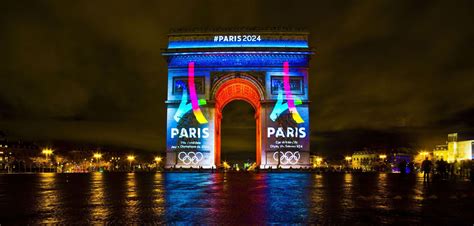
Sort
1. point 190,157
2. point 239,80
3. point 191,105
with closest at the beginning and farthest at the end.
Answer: point 190,157 < point 191,105 < point 239,80

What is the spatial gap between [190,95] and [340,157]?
12864 centimetres

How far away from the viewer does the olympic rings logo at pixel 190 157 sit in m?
55.9

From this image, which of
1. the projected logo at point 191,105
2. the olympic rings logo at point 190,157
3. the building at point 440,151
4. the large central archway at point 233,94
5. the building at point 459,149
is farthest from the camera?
the building at point 440,151

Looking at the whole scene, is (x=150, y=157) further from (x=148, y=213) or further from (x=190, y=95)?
(x=148, y=213)

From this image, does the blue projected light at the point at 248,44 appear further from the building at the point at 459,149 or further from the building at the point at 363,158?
the building at the point at 363,158

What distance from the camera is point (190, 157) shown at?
5597cm

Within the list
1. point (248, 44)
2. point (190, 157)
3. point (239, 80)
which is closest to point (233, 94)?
point (239, 80)

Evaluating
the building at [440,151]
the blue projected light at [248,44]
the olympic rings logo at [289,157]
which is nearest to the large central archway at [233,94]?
the olympic rings logo at [289,157]

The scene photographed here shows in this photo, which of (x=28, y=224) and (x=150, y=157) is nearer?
(x=28, y=224)

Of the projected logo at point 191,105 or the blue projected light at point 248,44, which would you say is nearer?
the projected logo at point 191,105

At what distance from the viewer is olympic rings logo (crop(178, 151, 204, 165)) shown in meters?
55.9

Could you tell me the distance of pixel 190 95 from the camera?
56.6 metres

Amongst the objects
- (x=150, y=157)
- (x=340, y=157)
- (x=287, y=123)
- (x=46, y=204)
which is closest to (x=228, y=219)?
(x=46, y=204)

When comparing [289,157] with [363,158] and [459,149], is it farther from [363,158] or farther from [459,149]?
→ [363,158]
